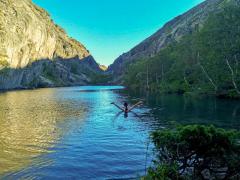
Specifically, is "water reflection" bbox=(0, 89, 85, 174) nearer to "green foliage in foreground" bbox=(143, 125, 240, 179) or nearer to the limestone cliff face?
"green foliage in foreground" bbox=(143, 125, 240, 179)

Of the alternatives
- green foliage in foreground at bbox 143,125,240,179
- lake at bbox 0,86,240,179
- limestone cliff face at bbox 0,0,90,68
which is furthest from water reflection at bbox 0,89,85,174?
limestone cliff face at bbox 0,0,90,68

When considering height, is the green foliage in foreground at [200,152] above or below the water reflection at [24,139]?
above

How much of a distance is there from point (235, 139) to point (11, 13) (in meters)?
175

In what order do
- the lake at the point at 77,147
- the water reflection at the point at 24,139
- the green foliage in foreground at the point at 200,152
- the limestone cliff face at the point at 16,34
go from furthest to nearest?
the limestone cliff face at the point at 16,34 < the water reflection at the point at 24,139 < the lake at the point at 77,147 < the green foliage in foreground at the point at 200,152

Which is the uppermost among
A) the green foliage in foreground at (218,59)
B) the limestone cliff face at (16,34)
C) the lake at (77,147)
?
the limestone cliff face at (16,34)

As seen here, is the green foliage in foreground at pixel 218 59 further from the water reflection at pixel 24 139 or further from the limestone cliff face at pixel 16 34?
the limestone cliff face at pixel 16 34

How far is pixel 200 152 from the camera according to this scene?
1210 centimetres

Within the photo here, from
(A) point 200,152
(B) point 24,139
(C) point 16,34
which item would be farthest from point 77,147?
(C) point 16,34

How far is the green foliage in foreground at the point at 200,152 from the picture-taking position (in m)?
12.0

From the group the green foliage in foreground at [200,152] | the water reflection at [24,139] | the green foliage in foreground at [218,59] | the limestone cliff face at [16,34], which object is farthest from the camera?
the limestone cliff face at [16,34]

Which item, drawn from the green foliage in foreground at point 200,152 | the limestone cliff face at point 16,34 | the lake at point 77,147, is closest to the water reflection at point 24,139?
the lake at point 77,147

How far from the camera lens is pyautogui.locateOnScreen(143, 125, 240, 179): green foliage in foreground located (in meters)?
12.0

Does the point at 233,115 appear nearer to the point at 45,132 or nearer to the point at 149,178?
the point at 45,132

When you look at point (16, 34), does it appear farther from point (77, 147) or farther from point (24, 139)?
point (77, 147)
